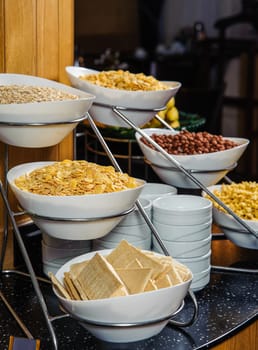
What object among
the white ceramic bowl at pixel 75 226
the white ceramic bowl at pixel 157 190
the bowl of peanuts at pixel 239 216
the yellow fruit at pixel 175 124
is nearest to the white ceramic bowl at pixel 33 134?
the white ceramic bowl at pixel 75 226

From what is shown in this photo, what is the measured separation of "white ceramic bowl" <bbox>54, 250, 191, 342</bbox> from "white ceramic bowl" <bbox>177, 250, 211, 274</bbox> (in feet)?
0.95

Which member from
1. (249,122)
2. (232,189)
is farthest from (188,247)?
(249,122)

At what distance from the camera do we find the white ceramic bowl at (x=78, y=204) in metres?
1.31

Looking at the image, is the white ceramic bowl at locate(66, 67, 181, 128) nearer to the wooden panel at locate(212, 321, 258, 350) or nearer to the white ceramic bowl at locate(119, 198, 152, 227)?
the white ceramic bowl at locate(119, 198, 152, 227)

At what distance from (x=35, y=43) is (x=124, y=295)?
2.24 ft

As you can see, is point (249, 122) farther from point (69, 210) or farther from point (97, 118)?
point (69, 210)

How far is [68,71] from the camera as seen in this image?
5.38 feet

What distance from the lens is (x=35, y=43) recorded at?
5.33ft

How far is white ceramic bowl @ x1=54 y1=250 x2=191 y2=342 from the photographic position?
3.85ft

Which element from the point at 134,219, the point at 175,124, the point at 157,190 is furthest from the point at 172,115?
the point at 134,219

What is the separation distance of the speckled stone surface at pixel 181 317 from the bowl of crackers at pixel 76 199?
0.17 metres

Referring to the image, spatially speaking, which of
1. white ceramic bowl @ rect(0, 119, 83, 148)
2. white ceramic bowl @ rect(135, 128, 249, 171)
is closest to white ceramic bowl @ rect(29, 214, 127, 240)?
white ceramic bowl @ rect(0, 119, 83, 148)

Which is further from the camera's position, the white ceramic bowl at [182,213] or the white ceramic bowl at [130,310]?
the white ceramic bowl at [182,213]

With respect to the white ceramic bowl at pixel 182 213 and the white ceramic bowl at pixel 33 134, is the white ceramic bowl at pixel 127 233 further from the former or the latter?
the white ceramic bowl at pixel 33 134
